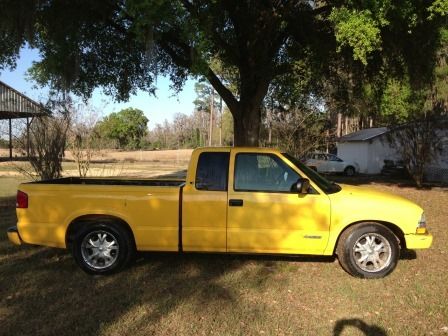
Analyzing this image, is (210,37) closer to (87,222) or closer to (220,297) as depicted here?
(87,222)

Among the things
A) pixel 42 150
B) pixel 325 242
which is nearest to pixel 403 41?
pixel 325 242

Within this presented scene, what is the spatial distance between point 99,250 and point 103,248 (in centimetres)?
6

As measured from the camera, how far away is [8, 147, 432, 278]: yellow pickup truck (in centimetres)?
632

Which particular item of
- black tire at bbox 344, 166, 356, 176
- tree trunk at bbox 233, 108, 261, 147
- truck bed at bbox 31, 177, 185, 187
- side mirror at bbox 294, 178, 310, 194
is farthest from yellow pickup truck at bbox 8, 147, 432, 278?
black tire at bbox 344, 166, 356, 176

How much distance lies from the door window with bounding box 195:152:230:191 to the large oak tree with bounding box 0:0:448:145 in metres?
3.43

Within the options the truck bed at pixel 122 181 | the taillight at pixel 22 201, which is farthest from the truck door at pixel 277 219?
the taillight at pixel 22 201

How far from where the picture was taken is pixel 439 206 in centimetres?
1340

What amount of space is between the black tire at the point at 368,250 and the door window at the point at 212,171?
1762mm

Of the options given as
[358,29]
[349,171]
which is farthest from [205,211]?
[349,171]

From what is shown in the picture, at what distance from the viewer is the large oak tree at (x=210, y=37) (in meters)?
9.52

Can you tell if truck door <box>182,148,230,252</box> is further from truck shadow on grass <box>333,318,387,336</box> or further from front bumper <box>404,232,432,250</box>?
front bumper <box>404,232,432,250</box>

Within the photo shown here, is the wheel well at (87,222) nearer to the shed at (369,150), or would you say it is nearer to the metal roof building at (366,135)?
the shed at (369,150)

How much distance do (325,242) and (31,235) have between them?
3951mm

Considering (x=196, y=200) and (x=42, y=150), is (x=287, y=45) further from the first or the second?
(x=196, y=200)
